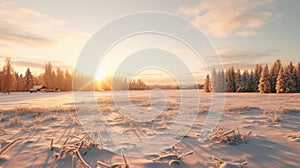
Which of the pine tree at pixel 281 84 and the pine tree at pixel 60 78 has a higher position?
the pine tree at pixel 60 78

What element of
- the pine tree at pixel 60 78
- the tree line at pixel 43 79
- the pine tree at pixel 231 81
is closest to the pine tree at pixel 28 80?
the tree line at pixel 43 79

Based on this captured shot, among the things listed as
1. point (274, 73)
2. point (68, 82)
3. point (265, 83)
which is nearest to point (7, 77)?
point (68, 82)

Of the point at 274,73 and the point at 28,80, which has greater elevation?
the point at 274,73

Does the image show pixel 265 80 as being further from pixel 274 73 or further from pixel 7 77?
pixel 7 77

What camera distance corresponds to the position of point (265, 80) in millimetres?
41156

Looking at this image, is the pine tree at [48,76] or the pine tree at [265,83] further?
the pine tree at [48,76]

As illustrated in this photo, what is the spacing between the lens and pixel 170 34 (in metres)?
4.27

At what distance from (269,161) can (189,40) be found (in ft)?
9.08

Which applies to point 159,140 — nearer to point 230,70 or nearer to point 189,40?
point 189,40

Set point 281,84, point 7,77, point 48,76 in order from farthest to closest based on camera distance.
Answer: point 48,76 < point 7,77 < point 281,84

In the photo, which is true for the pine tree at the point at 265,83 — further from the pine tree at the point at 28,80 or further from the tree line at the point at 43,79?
the pine tree at the point at 28,80

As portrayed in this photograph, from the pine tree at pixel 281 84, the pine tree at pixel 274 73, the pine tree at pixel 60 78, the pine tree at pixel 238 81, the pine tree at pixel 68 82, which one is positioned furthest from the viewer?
the pine tree at pixel 68 82

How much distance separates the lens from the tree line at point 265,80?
39000 mm

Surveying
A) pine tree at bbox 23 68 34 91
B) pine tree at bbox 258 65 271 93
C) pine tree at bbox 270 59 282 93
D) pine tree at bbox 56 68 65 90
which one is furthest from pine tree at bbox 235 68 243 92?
pine tree at bbox 23 68 34 91
